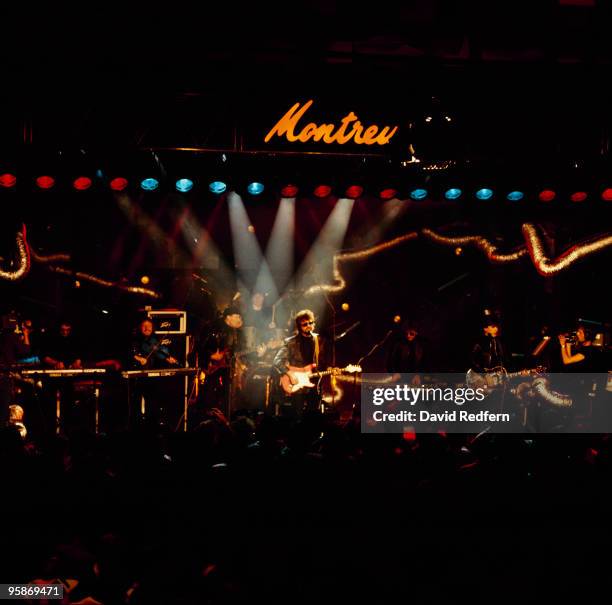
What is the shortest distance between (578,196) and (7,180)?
21.1ft

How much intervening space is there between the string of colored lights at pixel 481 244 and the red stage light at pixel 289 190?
185 inches

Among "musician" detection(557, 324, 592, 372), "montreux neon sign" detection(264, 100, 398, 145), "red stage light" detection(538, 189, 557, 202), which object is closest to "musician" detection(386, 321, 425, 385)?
"musician" detection(557, 324, 592, 372)

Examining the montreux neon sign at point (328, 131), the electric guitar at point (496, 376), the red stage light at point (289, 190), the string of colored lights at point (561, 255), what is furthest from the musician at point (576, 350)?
the red stage light at point (289, 190)

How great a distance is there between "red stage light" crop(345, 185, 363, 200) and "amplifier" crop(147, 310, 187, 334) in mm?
3848

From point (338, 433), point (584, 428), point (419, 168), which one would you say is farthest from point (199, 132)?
point (584, 428)

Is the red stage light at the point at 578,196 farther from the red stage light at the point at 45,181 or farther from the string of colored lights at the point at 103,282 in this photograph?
the string of colored lights at the point at 103,282

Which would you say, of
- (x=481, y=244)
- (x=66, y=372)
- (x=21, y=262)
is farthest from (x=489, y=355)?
(x=21, y=262)

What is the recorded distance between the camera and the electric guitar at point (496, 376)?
8.95 metres

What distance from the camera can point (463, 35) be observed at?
7.21 metres

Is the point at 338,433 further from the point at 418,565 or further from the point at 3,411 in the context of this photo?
the point at 3,411

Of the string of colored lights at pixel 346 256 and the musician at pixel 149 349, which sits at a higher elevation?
the string of colored lights at pixel 346 256

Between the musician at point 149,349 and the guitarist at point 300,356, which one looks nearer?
the musician at point 149,349

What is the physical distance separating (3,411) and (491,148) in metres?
6.93

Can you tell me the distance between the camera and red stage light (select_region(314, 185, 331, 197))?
7125 mm
